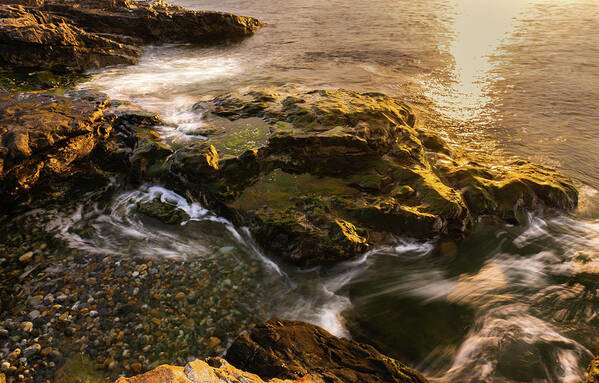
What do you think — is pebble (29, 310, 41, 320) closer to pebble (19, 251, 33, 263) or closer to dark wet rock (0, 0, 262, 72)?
pebble (19, 251, 33, 263)

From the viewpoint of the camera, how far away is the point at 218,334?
13.4ft

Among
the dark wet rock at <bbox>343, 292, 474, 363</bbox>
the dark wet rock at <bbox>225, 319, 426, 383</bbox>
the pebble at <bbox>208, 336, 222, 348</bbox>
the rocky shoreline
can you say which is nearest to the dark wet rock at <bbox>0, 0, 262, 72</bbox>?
the rocky shoreline

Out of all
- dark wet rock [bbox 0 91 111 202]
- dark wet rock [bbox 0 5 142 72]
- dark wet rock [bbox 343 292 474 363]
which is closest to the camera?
dark wet rock [bbox 343 292 474 363]

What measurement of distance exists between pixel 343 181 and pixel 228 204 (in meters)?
2.26

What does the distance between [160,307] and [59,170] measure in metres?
4.10

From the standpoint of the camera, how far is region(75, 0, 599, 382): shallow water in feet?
14.1

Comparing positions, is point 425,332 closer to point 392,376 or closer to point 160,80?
point 392,376

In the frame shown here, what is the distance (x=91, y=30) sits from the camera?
16.0 m

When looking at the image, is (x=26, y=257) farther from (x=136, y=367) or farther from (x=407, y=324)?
(x=407, y=324)

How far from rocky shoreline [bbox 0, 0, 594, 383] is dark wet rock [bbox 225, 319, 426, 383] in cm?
2

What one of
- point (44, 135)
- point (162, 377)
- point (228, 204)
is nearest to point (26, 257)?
point (44, 135)

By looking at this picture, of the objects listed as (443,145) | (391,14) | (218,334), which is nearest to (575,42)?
(391,14)

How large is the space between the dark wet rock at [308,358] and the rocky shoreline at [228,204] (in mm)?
18

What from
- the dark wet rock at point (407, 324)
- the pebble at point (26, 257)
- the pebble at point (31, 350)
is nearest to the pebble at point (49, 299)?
the pebble at point (31, 350)
